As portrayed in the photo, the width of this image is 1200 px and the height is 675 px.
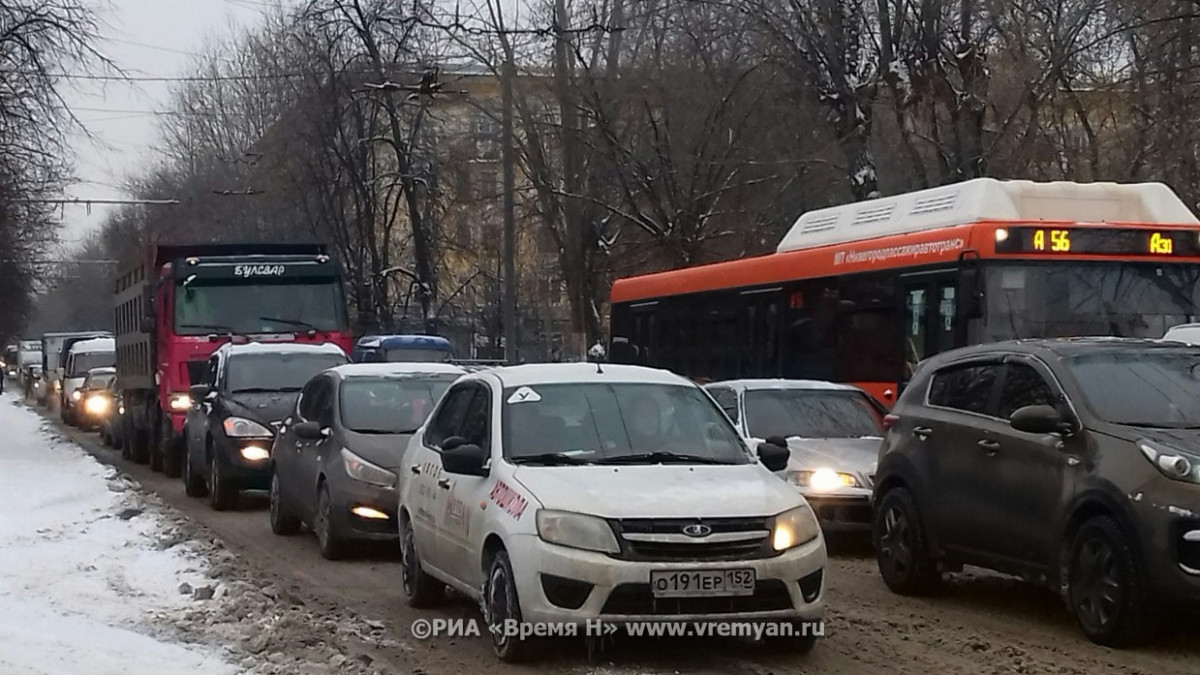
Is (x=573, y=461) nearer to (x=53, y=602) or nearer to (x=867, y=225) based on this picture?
(x=53, y=602)

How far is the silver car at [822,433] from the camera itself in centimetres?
1366

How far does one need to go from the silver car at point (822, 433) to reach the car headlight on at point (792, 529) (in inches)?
177

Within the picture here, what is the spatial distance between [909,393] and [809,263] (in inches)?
325

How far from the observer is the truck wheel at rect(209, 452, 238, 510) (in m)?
18.2

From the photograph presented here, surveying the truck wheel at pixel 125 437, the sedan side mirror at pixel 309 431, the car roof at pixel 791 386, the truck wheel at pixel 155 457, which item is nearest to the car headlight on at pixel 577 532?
the sedan side mirror at pixel 309 431

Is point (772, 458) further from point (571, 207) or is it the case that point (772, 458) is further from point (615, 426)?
point (571, 207)

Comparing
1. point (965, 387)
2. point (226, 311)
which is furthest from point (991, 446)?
point (226, 311)

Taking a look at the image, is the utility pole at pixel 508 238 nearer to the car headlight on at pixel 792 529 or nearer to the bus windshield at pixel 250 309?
the bus windshield at pixel 250 309

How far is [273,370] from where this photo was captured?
64.1ft

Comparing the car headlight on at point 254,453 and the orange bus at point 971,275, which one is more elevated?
the orange bus at point 971,275

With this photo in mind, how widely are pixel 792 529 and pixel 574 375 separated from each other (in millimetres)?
1987

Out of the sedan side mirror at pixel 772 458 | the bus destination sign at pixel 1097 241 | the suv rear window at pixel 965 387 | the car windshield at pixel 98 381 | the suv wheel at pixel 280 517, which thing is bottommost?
the suv wheel at pixel 280 517

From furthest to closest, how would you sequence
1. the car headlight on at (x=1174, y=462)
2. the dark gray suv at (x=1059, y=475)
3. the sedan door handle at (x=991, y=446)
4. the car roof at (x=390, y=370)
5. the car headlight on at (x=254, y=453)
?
the car headlight on at (x=254, y=453) < the car roof at (x=390, y=370) < the sedan door handle at (x=991, y=446) < the dark gray suv at (x=1059, y=475) < the car headlight on at (x=1174, y=462)

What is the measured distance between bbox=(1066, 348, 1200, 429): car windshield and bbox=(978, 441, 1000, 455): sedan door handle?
2.22ft
